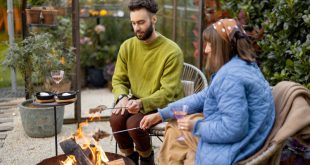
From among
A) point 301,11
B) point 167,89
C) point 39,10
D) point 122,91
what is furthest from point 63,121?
point 301,11

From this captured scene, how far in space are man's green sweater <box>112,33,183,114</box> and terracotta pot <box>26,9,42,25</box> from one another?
173cm

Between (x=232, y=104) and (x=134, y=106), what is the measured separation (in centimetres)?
104

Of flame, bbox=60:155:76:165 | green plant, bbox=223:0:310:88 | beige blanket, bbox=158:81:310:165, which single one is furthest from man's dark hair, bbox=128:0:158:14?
green plant, bbox=223:0:310:88

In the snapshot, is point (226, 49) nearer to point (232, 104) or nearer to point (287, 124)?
point (232, 104)

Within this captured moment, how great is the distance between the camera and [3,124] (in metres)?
4.69

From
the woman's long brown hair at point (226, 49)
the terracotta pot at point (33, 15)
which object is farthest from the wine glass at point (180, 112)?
the terracotta pot at point (33, 15)

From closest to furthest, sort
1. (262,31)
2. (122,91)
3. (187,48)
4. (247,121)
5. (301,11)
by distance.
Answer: (247,121), (122,91), (301,11), (262,31), (187,48)

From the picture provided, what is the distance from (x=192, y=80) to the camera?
3.56 m

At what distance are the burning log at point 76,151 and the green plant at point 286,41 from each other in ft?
5.95

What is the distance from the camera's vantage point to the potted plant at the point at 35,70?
13.8 ft

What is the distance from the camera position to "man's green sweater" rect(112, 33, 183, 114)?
9.64ft

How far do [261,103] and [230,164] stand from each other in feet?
1.09

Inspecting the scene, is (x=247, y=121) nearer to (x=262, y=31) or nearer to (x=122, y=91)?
(x=122, y=91)

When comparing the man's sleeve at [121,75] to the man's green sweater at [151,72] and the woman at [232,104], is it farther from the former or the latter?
the woman at [232,104]
